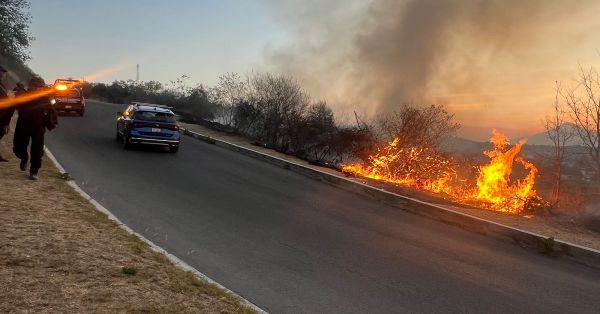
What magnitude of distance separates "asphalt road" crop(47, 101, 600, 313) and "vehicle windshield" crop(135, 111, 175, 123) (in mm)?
4161

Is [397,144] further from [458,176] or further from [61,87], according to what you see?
[61,87]

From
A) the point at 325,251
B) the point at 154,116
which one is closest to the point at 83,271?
the point at 325,251

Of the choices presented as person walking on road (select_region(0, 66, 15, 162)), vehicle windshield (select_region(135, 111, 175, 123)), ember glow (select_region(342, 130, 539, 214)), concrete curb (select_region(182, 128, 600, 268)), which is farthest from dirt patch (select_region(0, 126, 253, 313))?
vehicle windshield (select_region(135, 111, 175, 123))

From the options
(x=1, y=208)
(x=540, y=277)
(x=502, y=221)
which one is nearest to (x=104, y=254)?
(x=1, y=208)

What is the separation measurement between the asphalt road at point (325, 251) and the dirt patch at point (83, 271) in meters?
0.62

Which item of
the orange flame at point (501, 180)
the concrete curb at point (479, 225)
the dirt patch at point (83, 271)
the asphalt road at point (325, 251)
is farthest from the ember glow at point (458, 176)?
the dirt patch at point (83, 271)

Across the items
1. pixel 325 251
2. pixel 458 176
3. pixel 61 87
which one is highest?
pixel 61 87

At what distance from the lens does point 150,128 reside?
1597 cm

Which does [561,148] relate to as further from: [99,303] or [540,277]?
[99,303]

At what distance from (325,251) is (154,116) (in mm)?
11580

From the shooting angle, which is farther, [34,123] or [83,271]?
[34,123]

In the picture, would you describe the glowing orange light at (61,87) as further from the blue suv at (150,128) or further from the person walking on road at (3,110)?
the person walking on road at (3,110)

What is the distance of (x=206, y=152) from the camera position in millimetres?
17438

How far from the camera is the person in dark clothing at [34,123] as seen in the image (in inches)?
336
